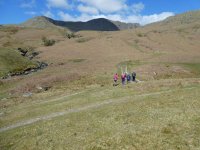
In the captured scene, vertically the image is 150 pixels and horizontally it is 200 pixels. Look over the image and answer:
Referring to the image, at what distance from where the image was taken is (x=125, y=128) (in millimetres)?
30047

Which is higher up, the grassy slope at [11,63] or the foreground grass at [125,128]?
the foreground grass at [125,128]

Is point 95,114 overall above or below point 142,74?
above

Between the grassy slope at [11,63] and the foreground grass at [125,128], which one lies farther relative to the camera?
the grassy slope at [11,63]

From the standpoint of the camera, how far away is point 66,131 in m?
32.0

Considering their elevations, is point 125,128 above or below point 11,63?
above

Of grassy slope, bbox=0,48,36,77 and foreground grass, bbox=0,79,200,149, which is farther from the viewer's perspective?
grassy slope, bbox=0,48,36,77

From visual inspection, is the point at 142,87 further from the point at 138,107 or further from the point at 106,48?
the point at 106,48

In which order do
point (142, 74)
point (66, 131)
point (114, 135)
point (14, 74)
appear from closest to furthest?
point (114, 135) < point (66, 131) < point (142, 74) < point (14, 74)

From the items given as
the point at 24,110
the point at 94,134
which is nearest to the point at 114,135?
the point at 94,134

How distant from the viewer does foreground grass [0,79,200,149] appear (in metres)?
26.7

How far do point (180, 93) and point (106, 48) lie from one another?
157214 mm

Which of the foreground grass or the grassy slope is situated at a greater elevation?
the foreground grass

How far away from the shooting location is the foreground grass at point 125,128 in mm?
26702

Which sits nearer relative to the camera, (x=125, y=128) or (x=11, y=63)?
(x=125, y=128)
